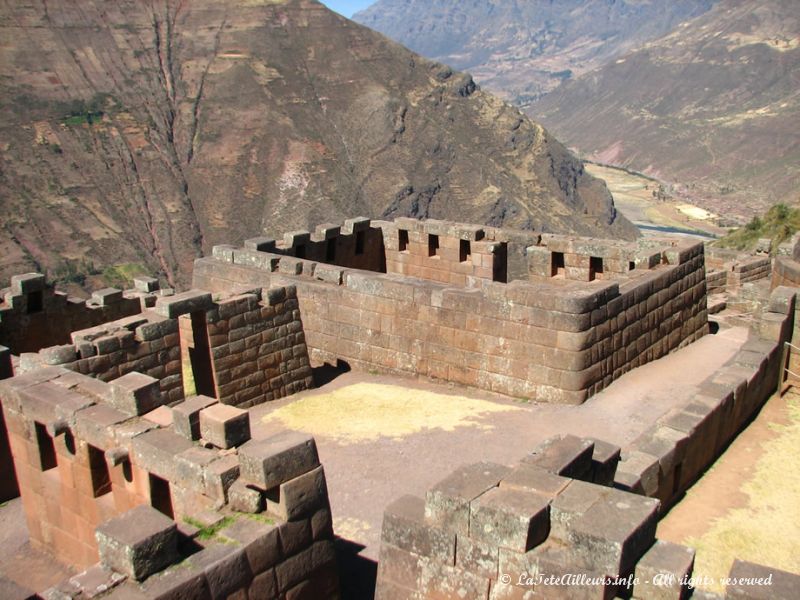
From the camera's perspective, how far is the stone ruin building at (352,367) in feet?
22.5

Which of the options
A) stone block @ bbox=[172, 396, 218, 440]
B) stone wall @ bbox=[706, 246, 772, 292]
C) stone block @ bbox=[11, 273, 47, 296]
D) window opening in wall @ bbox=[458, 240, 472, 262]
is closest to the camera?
stone block @ bbox=[172, 396, 218, 440]

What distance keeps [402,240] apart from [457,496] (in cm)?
1339

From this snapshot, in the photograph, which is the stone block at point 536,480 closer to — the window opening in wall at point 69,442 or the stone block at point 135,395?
the stone block at point 135,395

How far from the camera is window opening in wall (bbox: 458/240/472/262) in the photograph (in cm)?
1897

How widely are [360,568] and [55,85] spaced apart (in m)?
71.8

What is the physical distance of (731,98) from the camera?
145125mm

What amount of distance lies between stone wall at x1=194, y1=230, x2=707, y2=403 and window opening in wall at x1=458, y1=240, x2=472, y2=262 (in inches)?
133

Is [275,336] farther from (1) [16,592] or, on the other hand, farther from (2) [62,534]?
(1) [16,592]

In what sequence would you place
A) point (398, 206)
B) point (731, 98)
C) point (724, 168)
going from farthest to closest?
1. point (731, 98)
2. point (724, 168)
3. point (398, 206)

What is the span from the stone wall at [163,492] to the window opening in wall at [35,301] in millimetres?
6042

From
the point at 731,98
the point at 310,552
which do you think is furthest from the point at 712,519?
the point at 731,98

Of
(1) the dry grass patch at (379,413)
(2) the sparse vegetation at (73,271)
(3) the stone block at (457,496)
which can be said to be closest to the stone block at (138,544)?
(3) the stone block at (457,496)

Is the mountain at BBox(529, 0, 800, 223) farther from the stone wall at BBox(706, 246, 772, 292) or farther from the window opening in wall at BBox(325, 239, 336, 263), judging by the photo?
the window opening in wall at BBox(325, 239, 336, 263)

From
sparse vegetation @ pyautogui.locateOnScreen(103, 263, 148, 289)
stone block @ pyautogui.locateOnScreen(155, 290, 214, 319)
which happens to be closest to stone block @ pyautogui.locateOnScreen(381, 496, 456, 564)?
stone block @ pyautogui.locateOnScreen(155, 290, 214, 319)
